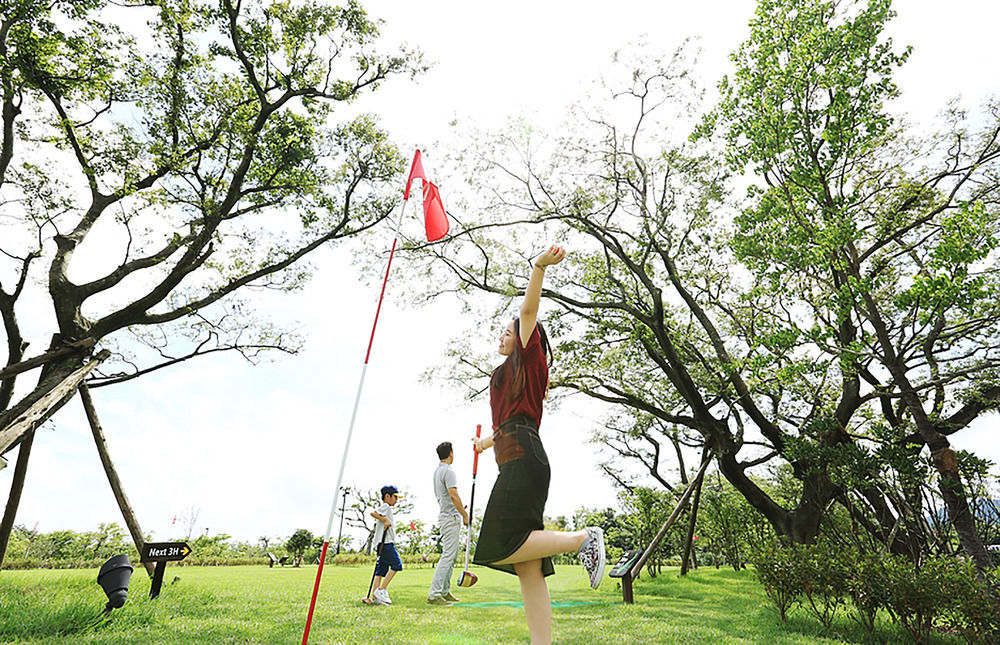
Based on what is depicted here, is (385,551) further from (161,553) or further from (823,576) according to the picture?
(823,576)

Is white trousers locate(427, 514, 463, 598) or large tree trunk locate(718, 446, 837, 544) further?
large tree trunk locate(718, 446, 837, 544)

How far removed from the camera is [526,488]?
2.52m

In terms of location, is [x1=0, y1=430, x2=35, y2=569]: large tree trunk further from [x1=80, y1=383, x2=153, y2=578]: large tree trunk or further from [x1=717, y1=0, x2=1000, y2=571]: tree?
[x1=717, y1=0, x2=1000, y2=571]: tree

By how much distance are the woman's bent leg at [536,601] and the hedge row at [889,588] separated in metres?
4.08

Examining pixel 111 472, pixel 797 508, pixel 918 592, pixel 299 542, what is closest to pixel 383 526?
pixel 111 472

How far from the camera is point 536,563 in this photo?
2562mm

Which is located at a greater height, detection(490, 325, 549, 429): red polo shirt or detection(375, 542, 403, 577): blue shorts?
detection(490, 325, 549, 429): red polo shirt

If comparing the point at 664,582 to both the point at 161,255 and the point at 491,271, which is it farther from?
the point at 161,255

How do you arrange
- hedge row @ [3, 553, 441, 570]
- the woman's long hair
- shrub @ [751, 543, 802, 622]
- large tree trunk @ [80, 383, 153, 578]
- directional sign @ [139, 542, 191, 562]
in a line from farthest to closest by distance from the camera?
hedge row @ [3, 553, 441, 570] < large tree trunk @ [80, 383, 153, 578] < shrub @ [751, 543, 802, 622] < directional sign @ [139, 542, 191, 562] < the woman's long hair

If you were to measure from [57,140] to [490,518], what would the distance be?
990cm

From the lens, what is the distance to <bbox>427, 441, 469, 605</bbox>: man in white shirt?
20.3 ft

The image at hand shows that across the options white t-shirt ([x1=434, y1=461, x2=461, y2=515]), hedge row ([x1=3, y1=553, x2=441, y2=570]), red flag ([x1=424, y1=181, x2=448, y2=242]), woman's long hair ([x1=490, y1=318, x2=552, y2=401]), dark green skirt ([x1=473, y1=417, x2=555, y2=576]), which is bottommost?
hedge row ([x1=3, y1=553, x2=441, y2=570])

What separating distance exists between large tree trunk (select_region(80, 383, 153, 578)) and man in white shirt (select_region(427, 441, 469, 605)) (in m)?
3.40

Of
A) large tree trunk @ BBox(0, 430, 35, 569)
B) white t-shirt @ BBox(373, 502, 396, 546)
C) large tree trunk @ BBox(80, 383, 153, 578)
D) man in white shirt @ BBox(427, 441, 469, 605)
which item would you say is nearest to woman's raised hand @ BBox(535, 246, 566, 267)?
man in white shirt @ BBox(427, 441, 469, 605)
